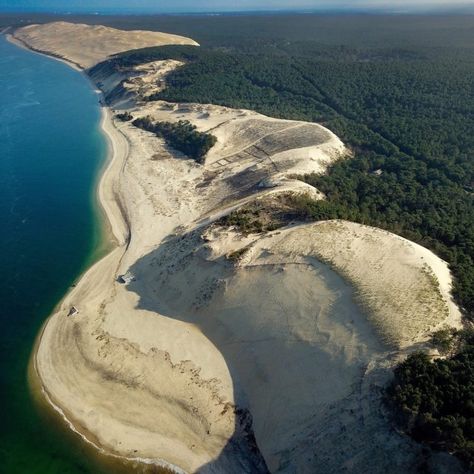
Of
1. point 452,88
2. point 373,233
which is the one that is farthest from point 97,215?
point 452,88

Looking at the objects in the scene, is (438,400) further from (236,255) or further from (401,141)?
(401,141)

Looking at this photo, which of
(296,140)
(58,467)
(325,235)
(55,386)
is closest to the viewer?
(58,467)

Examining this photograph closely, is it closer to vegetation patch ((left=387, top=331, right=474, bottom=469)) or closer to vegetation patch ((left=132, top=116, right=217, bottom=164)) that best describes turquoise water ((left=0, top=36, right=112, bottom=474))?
vegetation patch ((left=132, top=116, right=217, bottom=164))

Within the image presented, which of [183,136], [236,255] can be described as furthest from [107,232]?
[183,136]

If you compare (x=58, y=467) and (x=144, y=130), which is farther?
(x=144, y=130)

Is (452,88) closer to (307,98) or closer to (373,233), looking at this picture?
(307,98)

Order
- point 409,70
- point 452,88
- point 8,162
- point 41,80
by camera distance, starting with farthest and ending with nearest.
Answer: point 41,80
point 409,70
point 452,88
point 8,162

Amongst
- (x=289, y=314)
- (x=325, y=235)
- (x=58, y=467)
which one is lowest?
(x=58, y=467)
